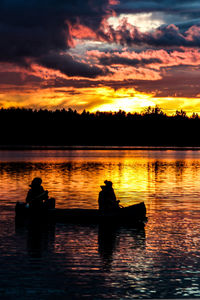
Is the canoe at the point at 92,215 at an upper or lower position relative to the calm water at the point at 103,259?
upper

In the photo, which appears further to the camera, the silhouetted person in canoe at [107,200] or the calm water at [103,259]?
the silhouetted person in canoe at [107,200]

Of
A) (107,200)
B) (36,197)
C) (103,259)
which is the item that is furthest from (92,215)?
(103,259)

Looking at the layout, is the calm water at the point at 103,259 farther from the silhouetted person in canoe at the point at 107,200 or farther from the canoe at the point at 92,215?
the silhouetted person in canoe at the point at 107,200

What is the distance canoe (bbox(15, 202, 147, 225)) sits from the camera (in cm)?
2527

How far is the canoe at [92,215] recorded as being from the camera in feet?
82.9

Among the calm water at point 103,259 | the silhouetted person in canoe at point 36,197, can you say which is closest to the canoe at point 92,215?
the silhouetted person in canoe at point 36,197

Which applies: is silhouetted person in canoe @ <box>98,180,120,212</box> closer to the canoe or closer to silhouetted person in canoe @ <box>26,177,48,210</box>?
the canoe

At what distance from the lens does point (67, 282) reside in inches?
580

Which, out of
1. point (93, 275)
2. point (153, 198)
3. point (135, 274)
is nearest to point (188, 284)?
point (135, 274)

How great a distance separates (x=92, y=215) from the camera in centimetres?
2533

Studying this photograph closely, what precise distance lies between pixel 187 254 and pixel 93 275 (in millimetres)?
4340

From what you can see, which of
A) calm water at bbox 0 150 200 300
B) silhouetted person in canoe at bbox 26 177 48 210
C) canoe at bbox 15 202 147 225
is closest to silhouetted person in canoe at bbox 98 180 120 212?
canoe at bbox 15 202 147 225

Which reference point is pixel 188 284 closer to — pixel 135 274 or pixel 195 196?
pixel 135 274

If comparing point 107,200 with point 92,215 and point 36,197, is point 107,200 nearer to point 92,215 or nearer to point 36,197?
point 92,215
